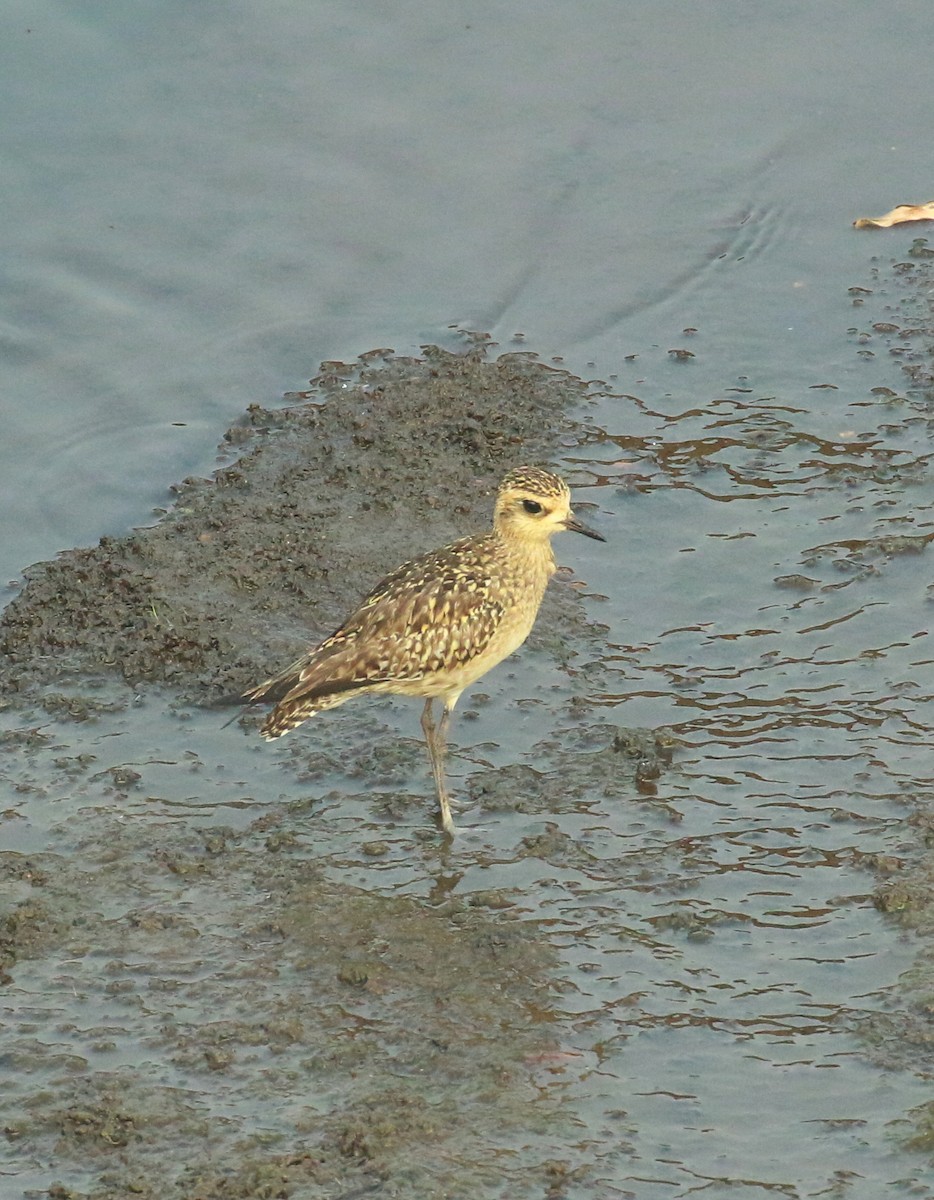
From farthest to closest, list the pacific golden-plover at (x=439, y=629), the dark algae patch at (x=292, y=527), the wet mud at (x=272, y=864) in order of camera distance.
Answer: the dark algae patch at (x=292, y=527) → the pacific golden-plover at (x=439, y=629) → the wet mud at (x=272, y=864)

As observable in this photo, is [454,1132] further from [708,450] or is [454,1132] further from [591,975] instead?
[708,450]

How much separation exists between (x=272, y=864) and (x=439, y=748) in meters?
0.91

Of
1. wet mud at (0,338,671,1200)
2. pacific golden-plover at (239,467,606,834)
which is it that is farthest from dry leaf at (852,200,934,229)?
pacific golden-plover at (239,467,606,834)

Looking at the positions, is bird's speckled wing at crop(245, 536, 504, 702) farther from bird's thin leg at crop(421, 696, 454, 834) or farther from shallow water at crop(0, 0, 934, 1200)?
shallow water at crop(0, 0, 934, 1200)

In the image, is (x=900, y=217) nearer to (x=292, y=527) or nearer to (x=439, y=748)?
(x=292, y=527)

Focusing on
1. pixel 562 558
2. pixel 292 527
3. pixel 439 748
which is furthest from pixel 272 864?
pixel 562 558

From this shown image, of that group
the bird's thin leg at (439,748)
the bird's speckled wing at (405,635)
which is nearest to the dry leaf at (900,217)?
the bird's speckled wing at (405,635)

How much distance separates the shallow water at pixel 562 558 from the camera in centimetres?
665

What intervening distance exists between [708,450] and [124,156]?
4.93 metres

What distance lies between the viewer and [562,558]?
9.94 meters

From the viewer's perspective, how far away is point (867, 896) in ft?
24.7

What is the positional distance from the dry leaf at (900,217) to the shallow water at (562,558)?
0.43 ft

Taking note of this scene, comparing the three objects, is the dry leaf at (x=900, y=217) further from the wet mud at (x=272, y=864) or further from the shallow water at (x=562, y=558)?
the wet mud at (x=272, y=864)

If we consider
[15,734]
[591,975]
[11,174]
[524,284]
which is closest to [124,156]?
[11,174]
